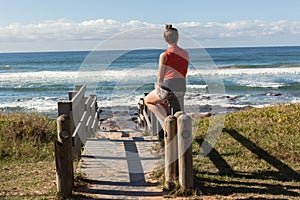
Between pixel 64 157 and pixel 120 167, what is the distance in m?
1.58

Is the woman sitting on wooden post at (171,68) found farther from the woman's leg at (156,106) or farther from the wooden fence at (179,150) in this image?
the wooden fence at (179,150)

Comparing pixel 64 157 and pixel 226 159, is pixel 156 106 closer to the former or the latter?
pixel 226 159

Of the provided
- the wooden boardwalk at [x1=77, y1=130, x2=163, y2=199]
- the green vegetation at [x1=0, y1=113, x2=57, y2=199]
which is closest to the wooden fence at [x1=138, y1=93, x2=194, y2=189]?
the wooden boardwalk at [x1=77, y1=130, x2=163, y2=199]

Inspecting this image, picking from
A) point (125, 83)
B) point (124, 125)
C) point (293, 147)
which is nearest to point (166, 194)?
point (293, 147)

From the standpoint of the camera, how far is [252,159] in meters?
7.19

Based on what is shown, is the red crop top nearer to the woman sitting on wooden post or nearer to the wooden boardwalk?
the woman sitting on wooden post

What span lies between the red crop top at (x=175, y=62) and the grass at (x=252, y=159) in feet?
5.07

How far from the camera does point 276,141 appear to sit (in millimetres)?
7945

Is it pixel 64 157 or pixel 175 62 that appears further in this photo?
pixel 175 62

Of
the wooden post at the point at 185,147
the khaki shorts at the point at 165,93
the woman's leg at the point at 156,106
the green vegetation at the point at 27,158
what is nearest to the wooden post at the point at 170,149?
the wooden post at the point at 185,147

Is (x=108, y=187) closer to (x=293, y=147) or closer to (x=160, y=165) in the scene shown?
(x=160, y=165)

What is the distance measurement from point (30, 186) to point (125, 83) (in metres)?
28.2

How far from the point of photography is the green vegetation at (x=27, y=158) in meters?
5.97

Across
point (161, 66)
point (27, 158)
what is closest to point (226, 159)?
point (161, 66)
